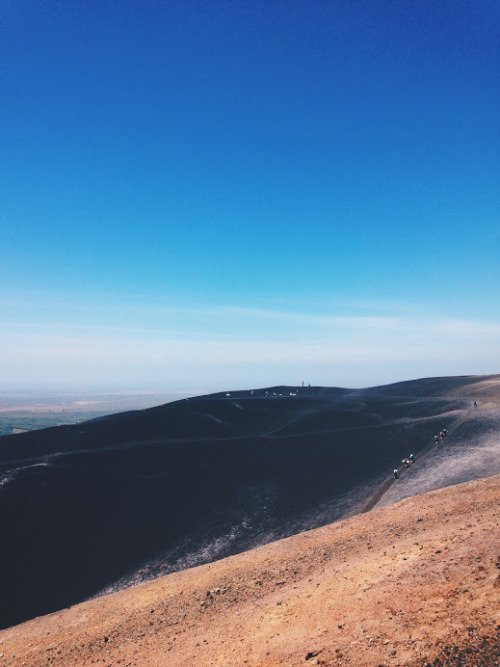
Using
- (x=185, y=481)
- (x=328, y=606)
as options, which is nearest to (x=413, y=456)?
(x=185, y=481)

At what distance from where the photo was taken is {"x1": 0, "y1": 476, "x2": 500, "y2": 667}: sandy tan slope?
33.1ft

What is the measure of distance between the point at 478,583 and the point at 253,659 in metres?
6.81

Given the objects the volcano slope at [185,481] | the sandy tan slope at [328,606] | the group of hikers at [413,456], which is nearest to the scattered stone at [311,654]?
the sandy tan slope at [328,606]

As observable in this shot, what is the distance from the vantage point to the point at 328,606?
1359 cm

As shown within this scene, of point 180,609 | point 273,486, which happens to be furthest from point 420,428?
point 180,609

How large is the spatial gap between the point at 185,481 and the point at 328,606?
120ft

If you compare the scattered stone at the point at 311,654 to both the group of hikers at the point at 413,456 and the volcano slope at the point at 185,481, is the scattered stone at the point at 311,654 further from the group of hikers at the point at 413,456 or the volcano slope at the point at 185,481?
the group of hikers at the point at 413,456

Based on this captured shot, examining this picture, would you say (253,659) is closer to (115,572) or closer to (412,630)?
(412,630)

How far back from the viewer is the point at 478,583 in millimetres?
11633

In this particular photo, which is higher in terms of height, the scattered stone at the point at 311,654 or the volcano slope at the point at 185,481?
the scattered stone at the point at 311,654

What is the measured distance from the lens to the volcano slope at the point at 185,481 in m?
34.4

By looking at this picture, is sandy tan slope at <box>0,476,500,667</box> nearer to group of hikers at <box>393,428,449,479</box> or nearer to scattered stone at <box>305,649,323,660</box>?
scattered stone at <box>305,649,323,660</box>

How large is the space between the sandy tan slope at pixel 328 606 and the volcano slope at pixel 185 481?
9.49 meters

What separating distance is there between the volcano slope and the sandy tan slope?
9488 mm
